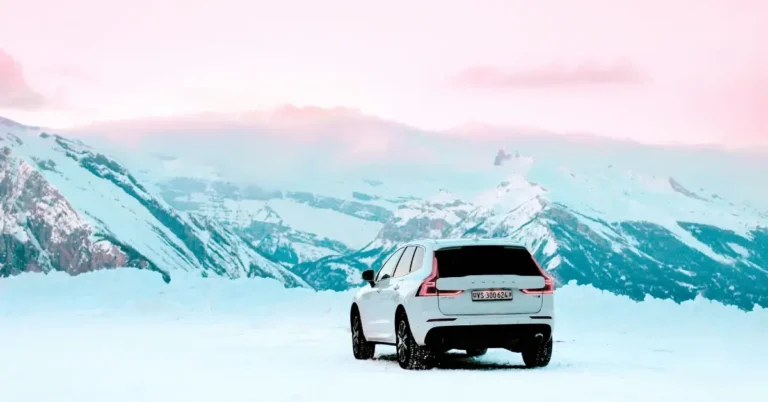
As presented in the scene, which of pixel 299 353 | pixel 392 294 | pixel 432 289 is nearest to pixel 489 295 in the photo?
pixel 432 289

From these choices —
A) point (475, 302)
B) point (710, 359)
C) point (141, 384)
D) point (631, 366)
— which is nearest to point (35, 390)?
point (141, 384)

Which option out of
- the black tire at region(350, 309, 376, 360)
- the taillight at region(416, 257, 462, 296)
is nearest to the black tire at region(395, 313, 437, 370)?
the taillight at region(416, 257, 462, 296)

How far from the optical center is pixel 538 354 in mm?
14305

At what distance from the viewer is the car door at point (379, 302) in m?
15.1

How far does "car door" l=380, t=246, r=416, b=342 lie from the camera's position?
1453cm

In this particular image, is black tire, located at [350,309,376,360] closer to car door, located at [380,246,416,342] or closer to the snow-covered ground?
the snow-covered ground

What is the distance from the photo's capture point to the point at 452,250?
45.7ft

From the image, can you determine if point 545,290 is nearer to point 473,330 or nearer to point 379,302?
point 473,330

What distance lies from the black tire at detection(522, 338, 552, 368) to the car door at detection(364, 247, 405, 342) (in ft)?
6.26

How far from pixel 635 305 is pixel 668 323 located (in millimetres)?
2425

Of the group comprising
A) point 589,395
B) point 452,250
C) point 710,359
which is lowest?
point 710,359

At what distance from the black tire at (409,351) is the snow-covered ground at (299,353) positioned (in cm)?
17

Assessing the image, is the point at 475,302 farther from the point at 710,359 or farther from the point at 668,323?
the point at 668,323

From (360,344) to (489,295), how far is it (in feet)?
11.7
